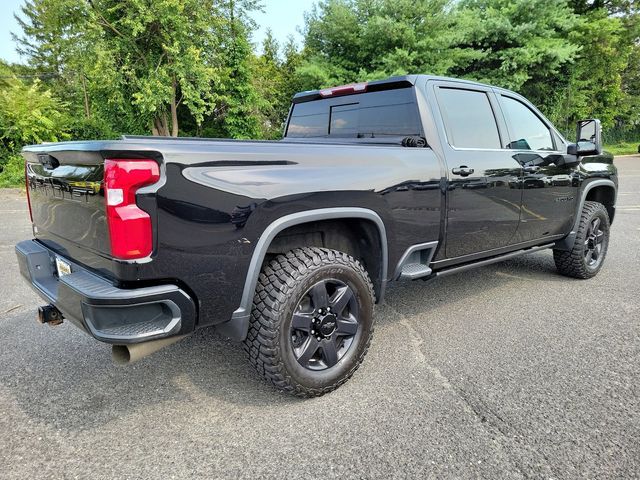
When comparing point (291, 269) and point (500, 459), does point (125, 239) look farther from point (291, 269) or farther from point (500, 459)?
point (500, 459)

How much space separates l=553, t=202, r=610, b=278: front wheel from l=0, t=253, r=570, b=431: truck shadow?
1.96 metres

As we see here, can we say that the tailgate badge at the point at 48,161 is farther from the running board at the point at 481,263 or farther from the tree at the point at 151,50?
the tree at the point at 151,50

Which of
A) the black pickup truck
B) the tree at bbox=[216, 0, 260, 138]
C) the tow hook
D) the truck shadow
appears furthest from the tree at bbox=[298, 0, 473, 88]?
the tow hook

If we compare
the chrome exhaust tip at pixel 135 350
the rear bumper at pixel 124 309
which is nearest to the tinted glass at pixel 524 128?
the rear bumper at pixel 124 309

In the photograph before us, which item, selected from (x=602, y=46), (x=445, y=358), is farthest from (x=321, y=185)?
(x=602, y=46)

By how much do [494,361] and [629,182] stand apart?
48.4ft

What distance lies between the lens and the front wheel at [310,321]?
2.26 meters

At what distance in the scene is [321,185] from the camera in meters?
2.37

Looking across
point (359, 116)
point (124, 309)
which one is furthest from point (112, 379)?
point (359, 116)

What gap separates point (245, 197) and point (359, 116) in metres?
1.79

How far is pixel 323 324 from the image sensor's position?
8.10 ft

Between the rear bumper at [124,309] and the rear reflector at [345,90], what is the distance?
2271mm

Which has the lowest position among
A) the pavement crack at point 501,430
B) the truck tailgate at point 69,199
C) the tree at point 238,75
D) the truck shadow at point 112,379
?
the truck shadow at point 112,379

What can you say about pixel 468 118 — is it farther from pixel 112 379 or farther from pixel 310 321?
pixel 112 379
